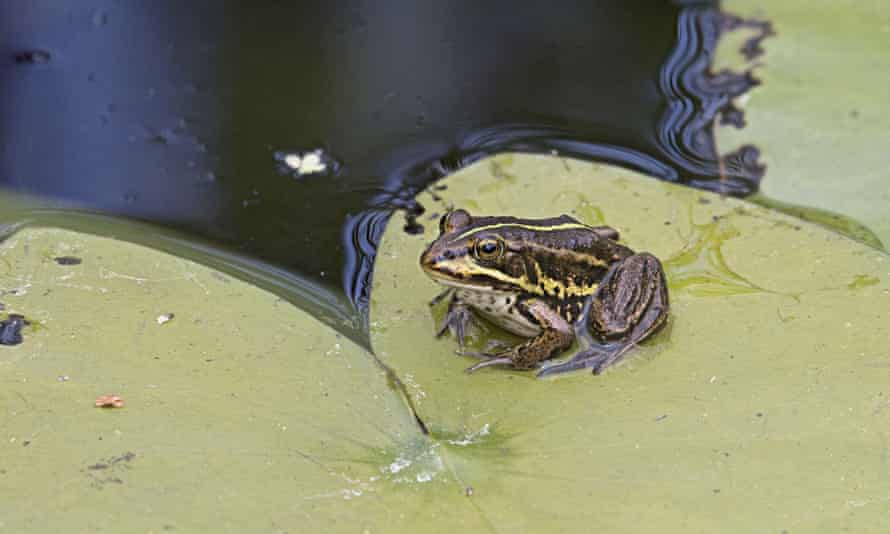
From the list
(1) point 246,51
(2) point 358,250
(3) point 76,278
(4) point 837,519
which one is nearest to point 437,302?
(2) point 358,250

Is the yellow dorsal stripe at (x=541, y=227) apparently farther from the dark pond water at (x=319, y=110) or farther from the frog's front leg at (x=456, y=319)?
the dark pond water at (x=319, y=110)

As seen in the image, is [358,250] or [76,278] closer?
[76,278]

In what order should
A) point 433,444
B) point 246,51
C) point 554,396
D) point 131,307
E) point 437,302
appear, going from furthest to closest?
point 246,51 → point 437,302 → point 131,307 → point 554,396 → point 433,444

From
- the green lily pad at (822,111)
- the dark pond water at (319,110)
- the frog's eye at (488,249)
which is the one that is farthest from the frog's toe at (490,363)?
the green lily pad at (822,111)

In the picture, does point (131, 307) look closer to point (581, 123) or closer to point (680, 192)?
point (680, 192)

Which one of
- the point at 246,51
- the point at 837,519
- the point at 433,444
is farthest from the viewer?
the point at 246,51

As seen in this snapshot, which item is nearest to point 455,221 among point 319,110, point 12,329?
point 12,329

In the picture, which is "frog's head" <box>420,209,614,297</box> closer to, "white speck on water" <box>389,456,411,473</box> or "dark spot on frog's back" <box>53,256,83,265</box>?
"white speck on water" <box>389,456,411,473</box>
